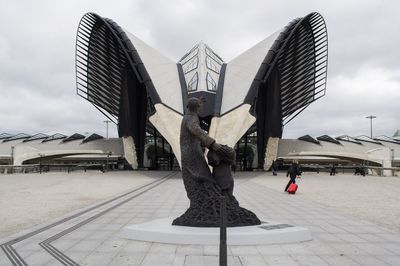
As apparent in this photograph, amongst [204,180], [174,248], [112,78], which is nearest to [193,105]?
[204,180]

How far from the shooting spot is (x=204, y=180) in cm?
730

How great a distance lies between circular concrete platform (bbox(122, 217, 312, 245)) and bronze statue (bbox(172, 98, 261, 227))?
19cm

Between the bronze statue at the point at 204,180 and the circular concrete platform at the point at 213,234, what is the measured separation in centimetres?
19

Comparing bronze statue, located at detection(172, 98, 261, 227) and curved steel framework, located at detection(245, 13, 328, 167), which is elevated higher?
curved steel framework, located at detection(245, 13, 328, 167)

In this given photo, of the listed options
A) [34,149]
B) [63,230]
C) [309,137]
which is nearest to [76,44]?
[34,149]

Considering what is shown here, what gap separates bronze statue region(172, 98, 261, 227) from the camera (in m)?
7.08

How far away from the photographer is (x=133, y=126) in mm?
46000

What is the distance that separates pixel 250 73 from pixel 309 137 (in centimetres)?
2072

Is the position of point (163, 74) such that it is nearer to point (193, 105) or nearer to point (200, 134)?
point (193, 105)

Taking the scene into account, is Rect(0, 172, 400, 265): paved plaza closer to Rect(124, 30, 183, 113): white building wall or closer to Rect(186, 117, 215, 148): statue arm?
Rect(186, 117, 215, 148): statue arm

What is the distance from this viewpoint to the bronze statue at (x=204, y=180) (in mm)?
7078

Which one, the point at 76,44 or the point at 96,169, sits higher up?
the point at 76,44

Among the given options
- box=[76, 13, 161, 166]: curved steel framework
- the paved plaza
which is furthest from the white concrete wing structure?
the paved plaza

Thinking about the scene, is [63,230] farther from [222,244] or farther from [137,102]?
[137,102]
